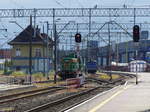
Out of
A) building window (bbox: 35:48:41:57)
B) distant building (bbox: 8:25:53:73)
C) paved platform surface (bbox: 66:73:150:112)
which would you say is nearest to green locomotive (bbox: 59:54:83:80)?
distant building (bbox: 8:25:53:73)

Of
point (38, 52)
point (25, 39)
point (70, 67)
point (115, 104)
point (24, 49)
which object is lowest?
point (115, 104)

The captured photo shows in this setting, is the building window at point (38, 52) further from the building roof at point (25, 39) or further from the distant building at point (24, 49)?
the building roof at point (25, 39)

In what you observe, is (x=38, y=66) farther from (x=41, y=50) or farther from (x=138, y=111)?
(x=138, y=111)

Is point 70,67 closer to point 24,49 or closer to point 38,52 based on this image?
point 38,52

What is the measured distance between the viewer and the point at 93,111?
63.2ft

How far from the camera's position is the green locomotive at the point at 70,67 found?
194ft

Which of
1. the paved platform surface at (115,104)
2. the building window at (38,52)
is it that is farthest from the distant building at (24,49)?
the paved platform surface at (115,104)

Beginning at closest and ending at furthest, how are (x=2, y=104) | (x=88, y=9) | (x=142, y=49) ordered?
(x=2, y=104) → (x=88, y=9) → (x=142, y=49)

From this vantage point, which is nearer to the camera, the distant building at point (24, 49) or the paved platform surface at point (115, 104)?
the paved platform surface at point (115, 104)

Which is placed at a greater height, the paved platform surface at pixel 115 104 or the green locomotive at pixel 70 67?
the green locomotive at pixel 70 67

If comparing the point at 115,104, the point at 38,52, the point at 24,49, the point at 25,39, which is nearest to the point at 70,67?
the point at 38,52

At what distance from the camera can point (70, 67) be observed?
60.0m

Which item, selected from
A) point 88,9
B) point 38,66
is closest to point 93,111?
point 88,9

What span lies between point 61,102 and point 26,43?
67466 millimetres
